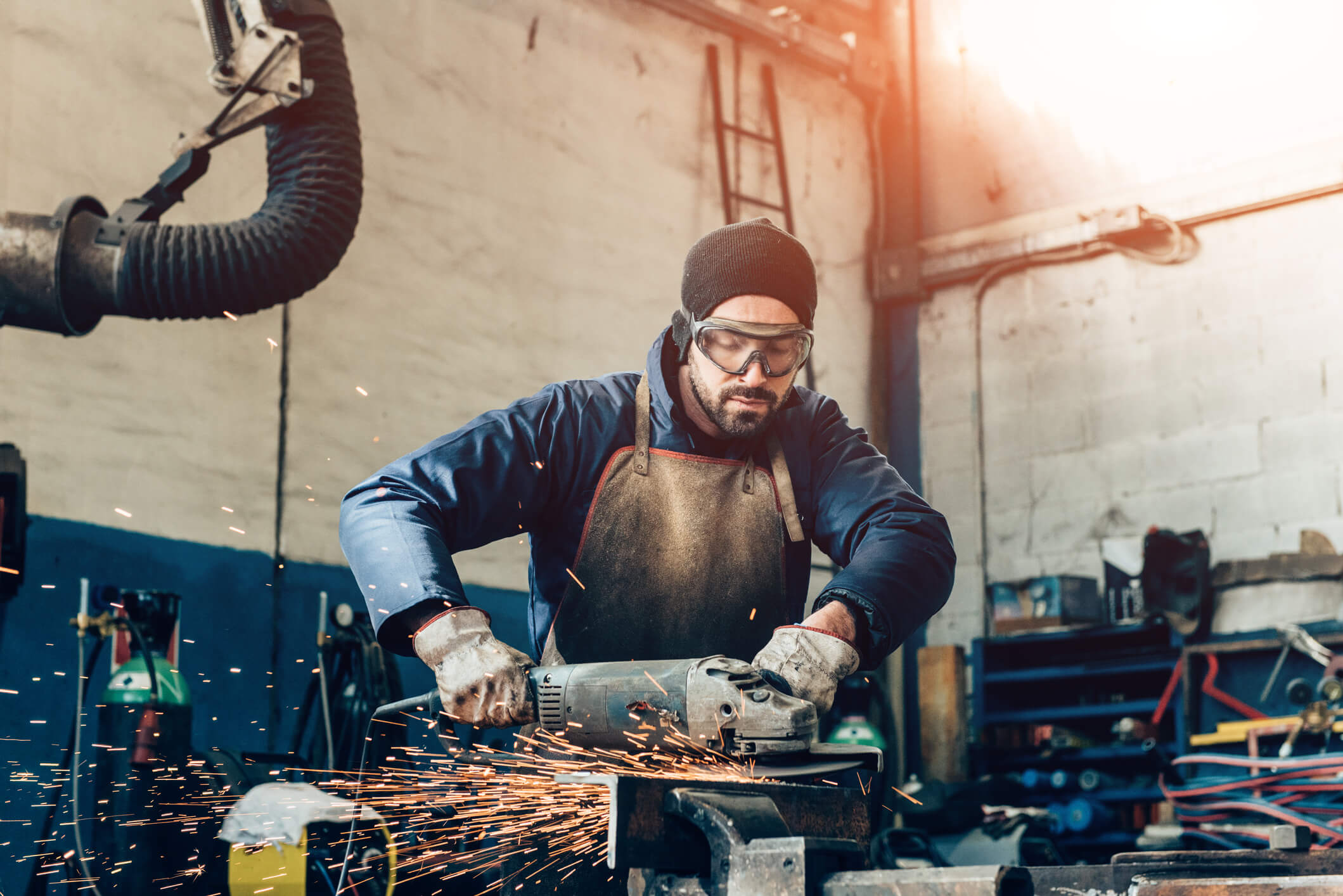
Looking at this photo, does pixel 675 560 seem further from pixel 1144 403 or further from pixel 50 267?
pixel 1144 403

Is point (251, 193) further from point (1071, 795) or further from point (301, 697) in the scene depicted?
point (1071, 795)

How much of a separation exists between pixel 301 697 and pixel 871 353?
12.6ft

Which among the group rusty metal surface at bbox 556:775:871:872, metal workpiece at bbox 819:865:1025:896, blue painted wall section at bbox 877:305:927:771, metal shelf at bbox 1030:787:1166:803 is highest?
blue painted wall section at bbox 877:305:927:771

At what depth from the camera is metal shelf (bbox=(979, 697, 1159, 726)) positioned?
584 centimetres

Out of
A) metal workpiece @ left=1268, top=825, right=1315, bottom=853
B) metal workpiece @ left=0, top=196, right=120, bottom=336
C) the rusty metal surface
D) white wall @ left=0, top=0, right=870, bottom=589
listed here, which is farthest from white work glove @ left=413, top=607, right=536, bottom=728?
white wall @ left=0, top=0, right=870, bottom=589

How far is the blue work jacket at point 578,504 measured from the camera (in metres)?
2.27

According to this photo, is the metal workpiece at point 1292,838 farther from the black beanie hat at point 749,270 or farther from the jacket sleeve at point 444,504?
the jacket sleeve at point 444,504

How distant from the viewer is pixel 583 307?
238 inches

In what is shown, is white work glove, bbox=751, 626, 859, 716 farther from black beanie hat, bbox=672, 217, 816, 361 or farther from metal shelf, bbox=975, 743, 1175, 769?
metal shelf, bbox=975, 743, 1175, 769

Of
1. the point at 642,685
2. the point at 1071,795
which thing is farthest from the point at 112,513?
the point at 1071,795

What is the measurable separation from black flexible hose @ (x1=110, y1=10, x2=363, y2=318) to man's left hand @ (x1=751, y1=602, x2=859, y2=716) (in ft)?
8.12

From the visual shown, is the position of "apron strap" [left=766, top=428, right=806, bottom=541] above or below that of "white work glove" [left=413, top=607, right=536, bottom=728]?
above

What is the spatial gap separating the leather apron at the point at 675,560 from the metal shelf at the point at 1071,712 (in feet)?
12.1

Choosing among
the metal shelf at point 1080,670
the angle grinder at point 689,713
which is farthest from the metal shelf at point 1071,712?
the angle grinder at point 689,713
